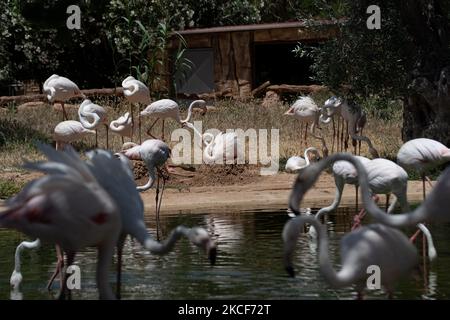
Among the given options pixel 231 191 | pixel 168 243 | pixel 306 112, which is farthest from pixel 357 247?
pixel 306 112

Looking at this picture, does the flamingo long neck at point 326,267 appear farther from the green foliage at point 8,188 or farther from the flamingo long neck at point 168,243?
the green foliage at point 8,188

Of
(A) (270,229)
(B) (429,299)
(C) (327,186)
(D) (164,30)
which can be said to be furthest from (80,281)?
(D) (164,30)

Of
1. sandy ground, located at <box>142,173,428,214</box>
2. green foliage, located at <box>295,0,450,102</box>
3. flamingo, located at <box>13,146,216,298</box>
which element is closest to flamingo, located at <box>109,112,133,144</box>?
sandy ground, located at <box>142,173,428,214</box>

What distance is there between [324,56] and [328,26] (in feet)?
1.72

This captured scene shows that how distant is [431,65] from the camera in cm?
1404

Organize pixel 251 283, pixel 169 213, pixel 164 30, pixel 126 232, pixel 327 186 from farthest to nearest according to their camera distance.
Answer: pixel 164 30
pixel 327 186
pixel 169 213
pixel 251 283
pixel 126 232

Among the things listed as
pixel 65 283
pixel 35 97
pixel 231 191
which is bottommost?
pixel 231 191

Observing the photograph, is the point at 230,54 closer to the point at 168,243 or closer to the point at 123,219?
the point at 123,219

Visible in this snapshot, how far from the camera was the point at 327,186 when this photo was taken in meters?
13.0

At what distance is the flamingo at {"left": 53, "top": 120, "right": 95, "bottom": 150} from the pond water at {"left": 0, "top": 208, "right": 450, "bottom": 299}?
11.3ft

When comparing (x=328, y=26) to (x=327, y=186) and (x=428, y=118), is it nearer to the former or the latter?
(x=428, y=118)

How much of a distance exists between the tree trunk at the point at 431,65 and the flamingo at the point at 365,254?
8.60 metres

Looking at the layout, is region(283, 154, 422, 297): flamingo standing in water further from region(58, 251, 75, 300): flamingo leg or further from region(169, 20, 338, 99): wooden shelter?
region(169, 20, 338, 99): wooden shelter

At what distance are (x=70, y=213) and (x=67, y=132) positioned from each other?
327 inches
